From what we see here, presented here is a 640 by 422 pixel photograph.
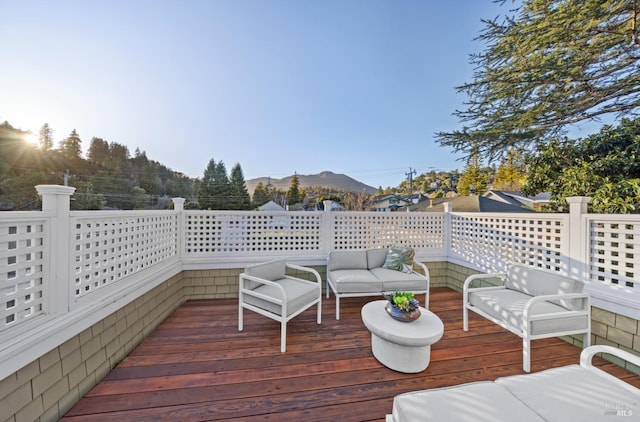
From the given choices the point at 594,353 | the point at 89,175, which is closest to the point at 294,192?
the point at 89,175

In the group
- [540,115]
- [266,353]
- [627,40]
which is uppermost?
[627,40]

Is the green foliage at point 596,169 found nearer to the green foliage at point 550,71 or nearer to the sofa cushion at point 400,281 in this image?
the green foliage at point 550,71

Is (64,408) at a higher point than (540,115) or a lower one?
lower

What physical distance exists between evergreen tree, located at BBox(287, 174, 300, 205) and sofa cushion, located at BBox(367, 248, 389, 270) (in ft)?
99.8

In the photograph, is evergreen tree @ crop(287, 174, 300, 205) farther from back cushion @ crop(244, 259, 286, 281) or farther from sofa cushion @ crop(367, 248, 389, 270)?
back cushion @ crop(244, 259, 286, 281)

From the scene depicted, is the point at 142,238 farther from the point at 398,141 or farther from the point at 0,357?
the point at 398,141

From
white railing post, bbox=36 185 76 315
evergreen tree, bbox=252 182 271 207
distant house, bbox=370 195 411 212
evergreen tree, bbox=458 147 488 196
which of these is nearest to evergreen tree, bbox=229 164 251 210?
evergreen tree, bbox=252 182 271 207

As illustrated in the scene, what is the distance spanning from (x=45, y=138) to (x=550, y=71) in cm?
4414

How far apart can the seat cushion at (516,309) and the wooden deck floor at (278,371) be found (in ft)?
1.18

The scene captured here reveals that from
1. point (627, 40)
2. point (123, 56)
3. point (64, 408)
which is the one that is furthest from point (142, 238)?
point (627, 40)

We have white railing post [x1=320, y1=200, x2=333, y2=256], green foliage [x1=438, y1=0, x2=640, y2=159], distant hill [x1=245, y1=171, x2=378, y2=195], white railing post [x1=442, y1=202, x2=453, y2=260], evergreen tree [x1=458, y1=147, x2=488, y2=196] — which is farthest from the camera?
distant hill [x1=245, y1=171, x2=378, y2=195]

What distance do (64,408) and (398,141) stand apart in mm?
13270

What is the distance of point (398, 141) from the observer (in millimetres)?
12500

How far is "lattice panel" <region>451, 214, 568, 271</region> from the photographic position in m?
2.95
